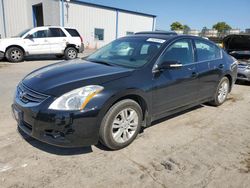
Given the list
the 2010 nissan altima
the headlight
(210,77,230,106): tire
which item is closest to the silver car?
(210,77,230,106): tire

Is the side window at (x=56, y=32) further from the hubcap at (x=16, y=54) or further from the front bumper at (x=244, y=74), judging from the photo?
the front bumper at (x=244, y=74)

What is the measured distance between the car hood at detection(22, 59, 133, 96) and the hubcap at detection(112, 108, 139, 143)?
518mm

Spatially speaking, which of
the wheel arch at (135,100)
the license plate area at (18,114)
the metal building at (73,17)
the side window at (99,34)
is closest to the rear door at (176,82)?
the wheel arch at (135,100)

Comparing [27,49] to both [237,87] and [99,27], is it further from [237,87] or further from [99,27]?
[99,27]

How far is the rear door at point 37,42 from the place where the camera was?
37.3ft

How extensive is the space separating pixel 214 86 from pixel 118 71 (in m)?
2.60

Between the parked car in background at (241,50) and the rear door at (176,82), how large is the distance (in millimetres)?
4219

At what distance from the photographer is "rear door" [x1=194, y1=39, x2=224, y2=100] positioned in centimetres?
449

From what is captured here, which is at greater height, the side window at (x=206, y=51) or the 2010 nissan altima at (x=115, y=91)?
the side window at (x=206, y=51)

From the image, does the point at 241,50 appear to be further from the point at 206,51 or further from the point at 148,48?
the point at 148,48

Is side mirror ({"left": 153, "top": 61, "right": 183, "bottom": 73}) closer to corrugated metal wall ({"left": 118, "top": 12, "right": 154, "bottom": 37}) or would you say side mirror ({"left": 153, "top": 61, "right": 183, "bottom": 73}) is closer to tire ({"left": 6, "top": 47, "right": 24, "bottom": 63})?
tire ({"left": 6, "top": 47, "right": 24, "bottom": 63})

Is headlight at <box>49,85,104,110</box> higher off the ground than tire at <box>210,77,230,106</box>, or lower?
higher

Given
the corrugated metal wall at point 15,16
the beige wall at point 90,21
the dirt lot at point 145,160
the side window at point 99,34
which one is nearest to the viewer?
the dirt lot at point 145,160

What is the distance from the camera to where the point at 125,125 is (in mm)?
3268
